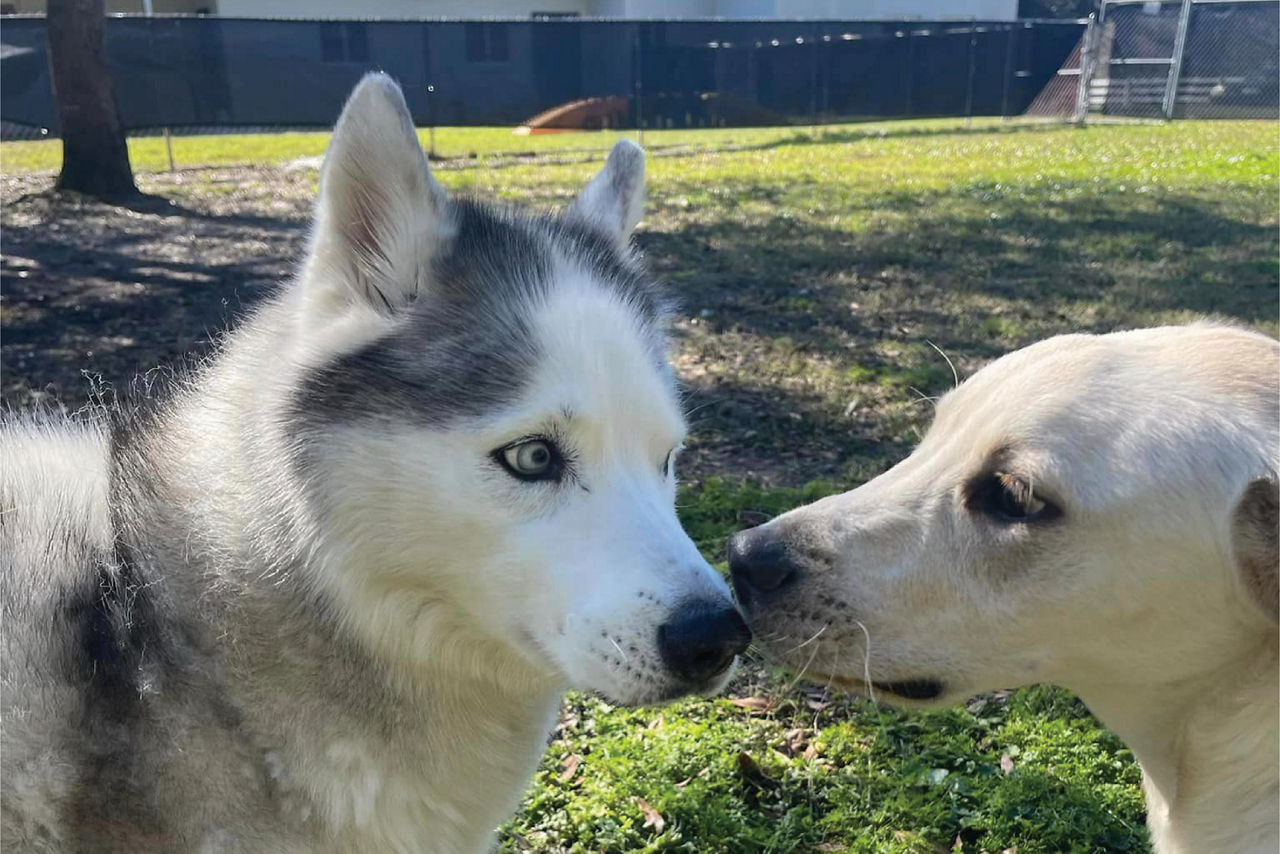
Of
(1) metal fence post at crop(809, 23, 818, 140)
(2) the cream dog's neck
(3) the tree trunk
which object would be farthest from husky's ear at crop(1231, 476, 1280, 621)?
(1) metal fence post at crop(809, 23, 818, 140)

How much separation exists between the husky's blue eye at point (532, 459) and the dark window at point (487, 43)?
57.1ft

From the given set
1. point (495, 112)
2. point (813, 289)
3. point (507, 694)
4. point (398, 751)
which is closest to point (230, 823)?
point (398, 751)

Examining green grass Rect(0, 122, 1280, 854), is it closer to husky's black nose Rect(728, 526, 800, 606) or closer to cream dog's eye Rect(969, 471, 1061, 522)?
husky's black nose Rect(728, 526, 800, 606)

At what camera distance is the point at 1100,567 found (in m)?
2.21

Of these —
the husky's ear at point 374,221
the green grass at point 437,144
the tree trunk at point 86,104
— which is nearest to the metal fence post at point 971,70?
the green grass at point 437,144

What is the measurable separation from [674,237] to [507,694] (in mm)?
8527

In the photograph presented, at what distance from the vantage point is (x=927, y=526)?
239cm

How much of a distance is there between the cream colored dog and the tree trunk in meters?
11.7

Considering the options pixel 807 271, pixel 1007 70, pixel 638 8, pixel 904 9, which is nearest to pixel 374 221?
pixel 807 271

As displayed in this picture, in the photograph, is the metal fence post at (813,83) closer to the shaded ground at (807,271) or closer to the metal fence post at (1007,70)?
the metal fence post at (1007,70)

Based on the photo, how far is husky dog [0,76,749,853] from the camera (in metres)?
2.03

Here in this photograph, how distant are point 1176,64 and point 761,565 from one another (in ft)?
82.6

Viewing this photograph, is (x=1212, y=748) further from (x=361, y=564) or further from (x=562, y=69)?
(x=562, y=69)

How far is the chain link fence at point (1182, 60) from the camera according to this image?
70.6ft
